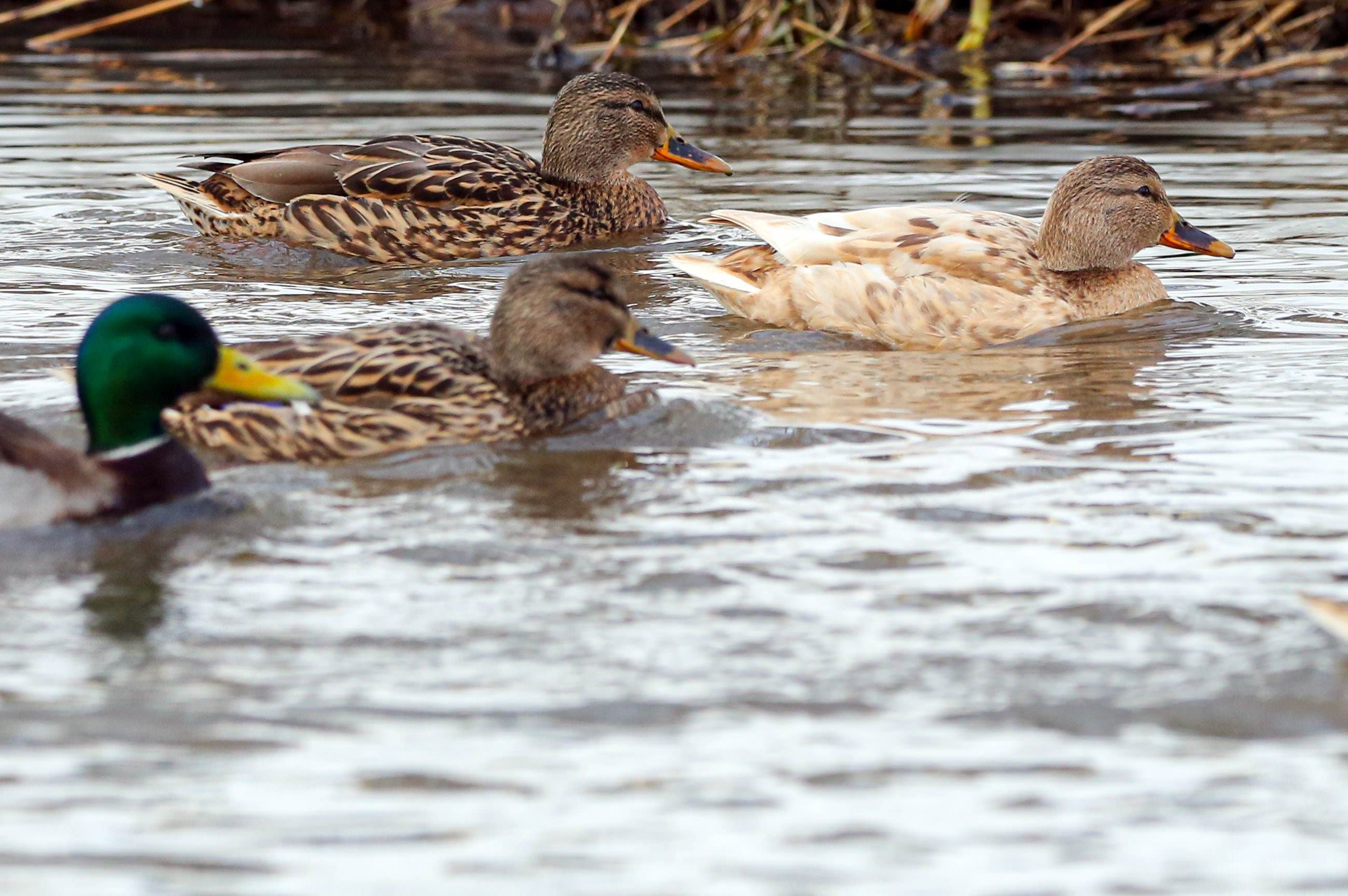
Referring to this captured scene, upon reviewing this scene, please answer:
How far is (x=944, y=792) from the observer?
419cm

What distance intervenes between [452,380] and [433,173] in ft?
12.8

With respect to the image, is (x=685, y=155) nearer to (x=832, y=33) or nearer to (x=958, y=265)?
(x=958, y=265)

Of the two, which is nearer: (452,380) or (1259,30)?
(452,380)

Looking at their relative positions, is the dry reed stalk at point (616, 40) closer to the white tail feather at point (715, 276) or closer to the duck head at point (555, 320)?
the white tail feather at point (715, 276)

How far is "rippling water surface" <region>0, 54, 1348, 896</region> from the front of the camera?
398cm

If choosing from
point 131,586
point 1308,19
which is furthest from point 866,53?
point 131,586

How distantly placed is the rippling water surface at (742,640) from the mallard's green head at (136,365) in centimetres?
31

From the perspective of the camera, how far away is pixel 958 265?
28.7 ft

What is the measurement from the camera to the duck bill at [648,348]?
732 centimetres

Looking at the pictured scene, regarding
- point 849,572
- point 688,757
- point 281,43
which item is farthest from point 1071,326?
point 281,43

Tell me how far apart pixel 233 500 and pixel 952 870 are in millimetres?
3080

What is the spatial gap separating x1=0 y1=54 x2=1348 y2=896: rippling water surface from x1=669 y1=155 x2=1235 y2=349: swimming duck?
0.49 ft

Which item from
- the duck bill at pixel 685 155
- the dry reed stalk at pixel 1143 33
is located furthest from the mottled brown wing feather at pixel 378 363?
the dry reed stalk at pixel 1143 33

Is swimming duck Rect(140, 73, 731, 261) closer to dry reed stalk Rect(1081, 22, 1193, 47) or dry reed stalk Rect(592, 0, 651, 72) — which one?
dry reed stalk Rect(592, 0, 651, 72)
